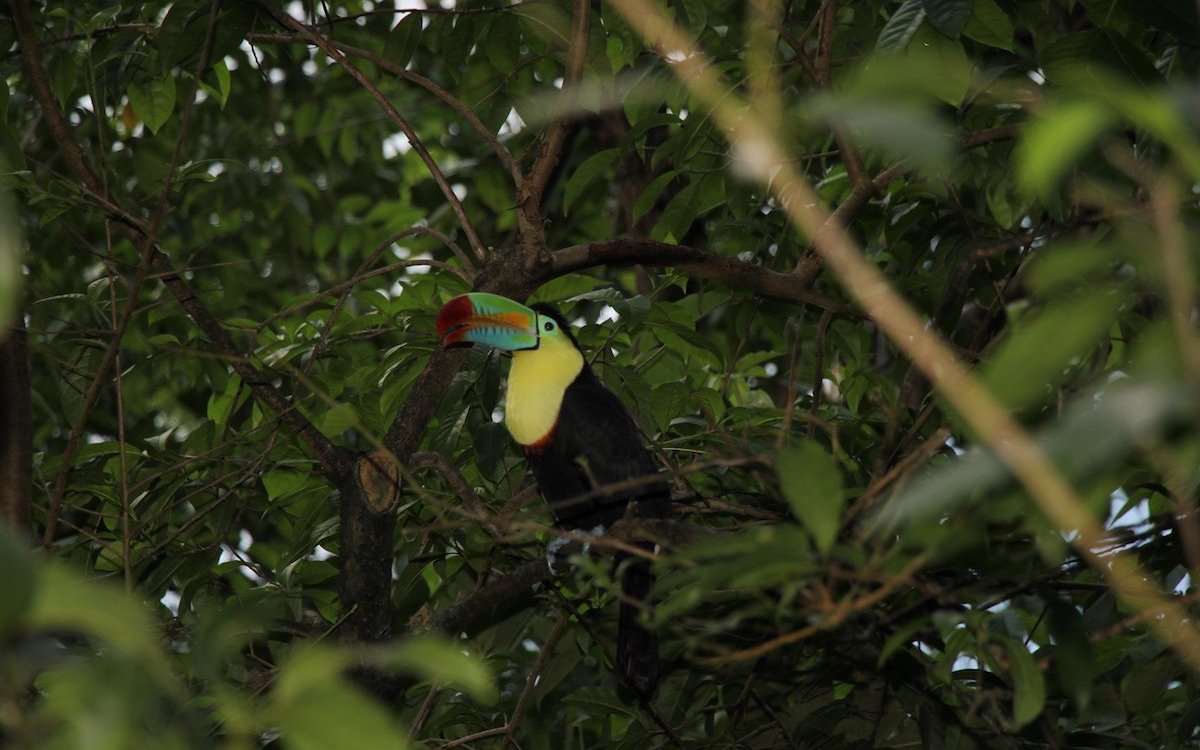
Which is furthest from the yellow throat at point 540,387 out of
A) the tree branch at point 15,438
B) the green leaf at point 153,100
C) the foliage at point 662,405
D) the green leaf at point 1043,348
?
the green leaf at point 1043,348

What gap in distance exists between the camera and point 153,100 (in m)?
4.26

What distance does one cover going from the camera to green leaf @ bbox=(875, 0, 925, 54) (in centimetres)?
291

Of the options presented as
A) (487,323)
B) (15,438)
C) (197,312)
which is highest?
(197,312)

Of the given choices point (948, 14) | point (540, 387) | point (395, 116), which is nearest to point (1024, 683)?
point (948, 14)

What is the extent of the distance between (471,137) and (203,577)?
443 cm

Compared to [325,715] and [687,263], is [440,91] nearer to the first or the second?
[687,263]

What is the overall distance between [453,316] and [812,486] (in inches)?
90.2

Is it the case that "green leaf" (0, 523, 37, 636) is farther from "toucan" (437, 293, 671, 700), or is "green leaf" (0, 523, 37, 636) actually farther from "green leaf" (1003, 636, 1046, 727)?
"toucan" (437, 293, 671, 700)

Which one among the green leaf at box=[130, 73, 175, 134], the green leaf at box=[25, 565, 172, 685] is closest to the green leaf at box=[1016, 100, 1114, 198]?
the green leaf at box=[25, 565, 172, 685]

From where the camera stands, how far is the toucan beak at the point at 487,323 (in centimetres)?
368

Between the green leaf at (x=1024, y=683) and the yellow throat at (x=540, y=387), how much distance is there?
2.77m

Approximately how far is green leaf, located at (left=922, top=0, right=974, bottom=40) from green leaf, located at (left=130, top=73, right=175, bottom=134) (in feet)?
8.65

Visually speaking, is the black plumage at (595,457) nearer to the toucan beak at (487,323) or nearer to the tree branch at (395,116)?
the toucan beak at (487,323)

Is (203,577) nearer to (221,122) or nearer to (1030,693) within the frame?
(1030,693)
